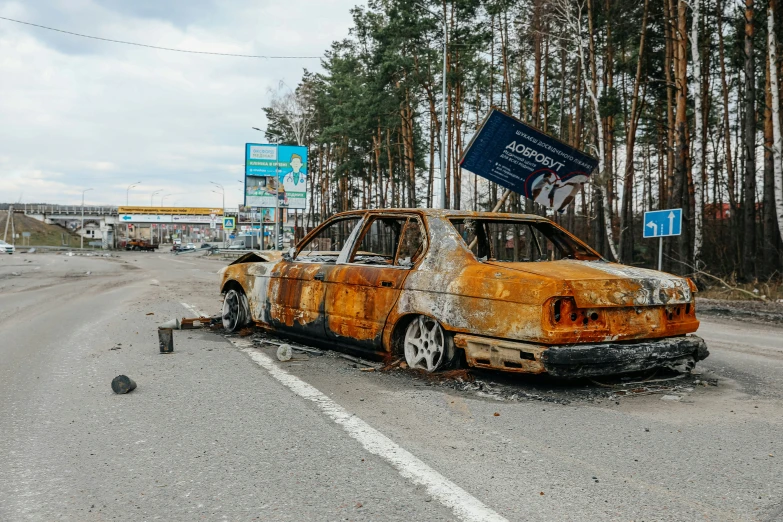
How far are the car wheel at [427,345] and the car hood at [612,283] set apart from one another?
70cm

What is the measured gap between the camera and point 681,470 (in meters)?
3.17

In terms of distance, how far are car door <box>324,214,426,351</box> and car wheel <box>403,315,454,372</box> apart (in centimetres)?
27

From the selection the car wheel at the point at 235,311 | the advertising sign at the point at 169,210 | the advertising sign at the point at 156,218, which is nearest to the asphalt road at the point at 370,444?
the car wheel at the point at 235,311

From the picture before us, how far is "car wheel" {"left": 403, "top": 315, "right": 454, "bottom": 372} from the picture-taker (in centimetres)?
505

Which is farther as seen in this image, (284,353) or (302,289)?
(302,289)

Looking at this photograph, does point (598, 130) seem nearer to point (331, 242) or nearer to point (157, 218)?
point (331, 242)

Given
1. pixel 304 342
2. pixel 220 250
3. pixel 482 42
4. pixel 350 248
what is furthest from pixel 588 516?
pixel 220 250

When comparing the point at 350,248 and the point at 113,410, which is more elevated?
the point at 350,248

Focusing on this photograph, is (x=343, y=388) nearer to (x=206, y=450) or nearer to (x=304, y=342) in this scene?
(x=206, y=450)

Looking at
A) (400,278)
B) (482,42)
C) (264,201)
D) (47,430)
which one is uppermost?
(482,42)

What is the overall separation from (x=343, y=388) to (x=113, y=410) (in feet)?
5.33

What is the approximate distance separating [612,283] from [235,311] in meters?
4.81

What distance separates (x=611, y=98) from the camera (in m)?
23.6

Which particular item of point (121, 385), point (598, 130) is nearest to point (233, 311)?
point (121, 385)
